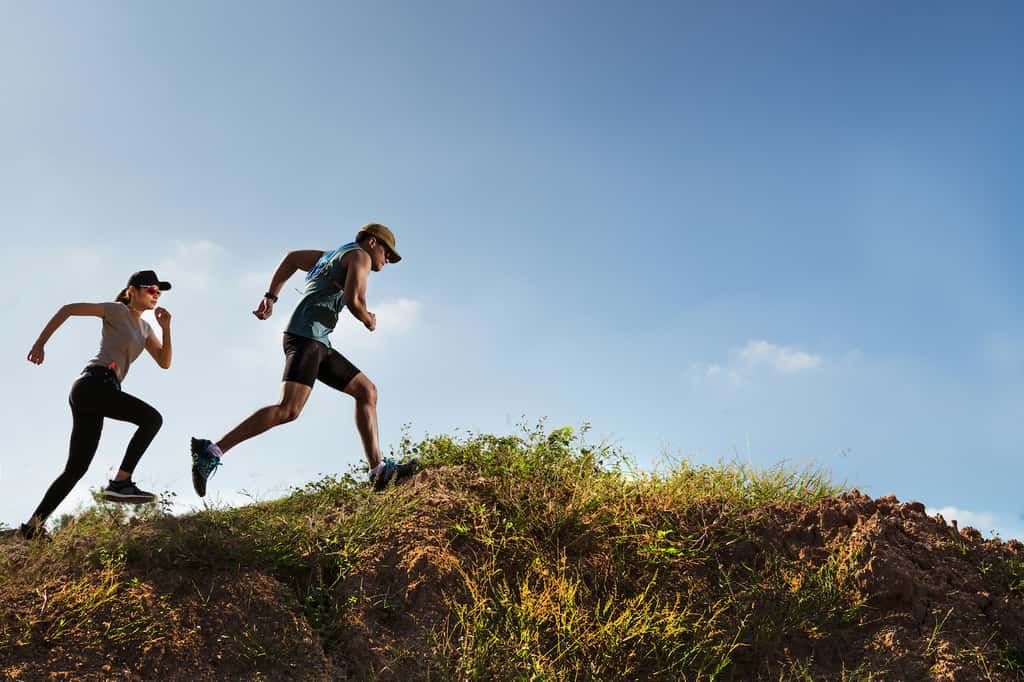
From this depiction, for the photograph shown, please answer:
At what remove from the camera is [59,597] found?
197 inches

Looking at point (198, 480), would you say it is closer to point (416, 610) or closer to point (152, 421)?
point (152, 421)

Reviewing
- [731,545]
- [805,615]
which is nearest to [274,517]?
[731,545]

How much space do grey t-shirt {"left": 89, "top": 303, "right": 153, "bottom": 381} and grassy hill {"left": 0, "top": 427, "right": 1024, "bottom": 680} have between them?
1378 mm

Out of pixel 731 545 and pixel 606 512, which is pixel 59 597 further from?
pixel 731 545

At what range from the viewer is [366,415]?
7258mm

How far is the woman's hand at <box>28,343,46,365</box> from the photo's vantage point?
669 cm

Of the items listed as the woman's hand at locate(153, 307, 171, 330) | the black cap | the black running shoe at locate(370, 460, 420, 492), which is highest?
the black cap

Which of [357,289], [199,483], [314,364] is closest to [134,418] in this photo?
[199,483]

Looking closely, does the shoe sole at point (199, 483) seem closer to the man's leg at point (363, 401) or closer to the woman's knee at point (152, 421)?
the woman's knee at point (152, 421)

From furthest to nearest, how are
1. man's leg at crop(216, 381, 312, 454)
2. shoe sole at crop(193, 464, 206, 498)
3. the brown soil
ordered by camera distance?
man's leg at crop(216, 381, 312, 454) → shoe sole at crop(193, 464, 206, 498) → the brown soil

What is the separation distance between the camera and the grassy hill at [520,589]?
496 cm

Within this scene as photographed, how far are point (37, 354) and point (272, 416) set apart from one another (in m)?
2.11

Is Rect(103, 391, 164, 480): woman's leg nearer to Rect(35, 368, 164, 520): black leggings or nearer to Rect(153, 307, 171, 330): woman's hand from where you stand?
Rect(35, 368, 164, 520): black leggings

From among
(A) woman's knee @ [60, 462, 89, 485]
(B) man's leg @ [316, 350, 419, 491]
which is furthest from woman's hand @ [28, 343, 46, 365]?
(B) man's leg @ [316, 350, 419, 491]
